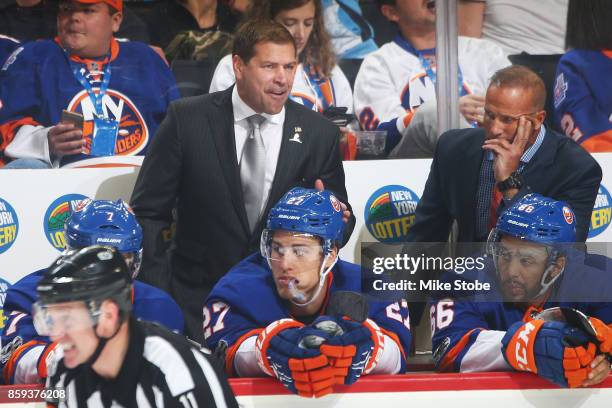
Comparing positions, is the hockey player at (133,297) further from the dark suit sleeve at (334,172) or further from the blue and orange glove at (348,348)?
the dark suit sleeve at (334,172)

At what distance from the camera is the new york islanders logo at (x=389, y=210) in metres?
3.78

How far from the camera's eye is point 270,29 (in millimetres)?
3607

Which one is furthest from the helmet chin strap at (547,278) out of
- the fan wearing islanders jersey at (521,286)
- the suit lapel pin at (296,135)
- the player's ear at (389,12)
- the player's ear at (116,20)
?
the player's ear at (116,20)

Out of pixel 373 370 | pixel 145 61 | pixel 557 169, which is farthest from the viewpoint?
pixel 145 61

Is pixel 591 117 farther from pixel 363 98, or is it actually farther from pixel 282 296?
pixel 282 296

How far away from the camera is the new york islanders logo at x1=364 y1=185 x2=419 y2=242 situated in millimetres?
3775

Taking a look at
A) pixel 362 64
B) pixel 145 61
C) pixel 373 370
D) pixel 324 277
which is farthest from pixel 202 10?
pixel 373 370

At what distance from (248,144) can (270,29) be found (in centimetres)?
41

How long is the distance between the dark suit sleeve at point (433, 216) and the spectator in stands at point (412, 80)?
0.89ft

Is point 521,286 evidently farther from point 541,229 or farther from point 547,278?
point 541,229

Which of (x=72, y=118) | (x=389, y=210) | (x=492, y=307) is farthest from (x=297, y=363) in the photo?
(x=72, y=118)

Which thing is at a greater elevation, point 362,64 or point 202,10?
point 202,10

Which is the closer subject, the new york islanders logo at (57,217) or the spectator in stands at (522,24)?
the new york islanders logo at (57,217)

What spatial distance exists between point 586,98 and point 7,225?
2234mm
